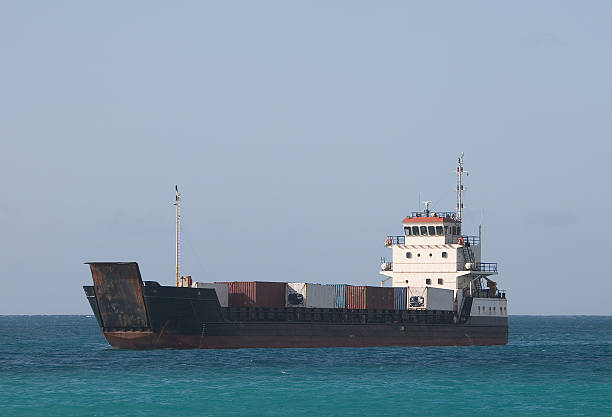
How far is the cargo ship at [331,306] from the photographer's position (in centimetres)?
6538

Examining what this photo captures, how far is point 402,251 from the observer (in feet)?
278

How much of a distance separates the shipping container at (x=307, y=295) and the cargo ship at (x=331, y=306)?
0.24 feet

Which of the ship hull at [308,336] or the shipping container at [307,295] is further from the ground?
the shipping container at [307,295]

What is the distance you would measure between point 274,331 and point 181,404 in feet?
79.2

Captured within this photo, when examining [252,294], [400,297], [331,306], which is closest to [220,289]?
[252,294]

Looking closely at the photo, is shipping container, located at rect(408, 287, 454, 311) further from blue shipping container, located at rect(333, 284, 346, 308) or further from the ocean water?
blue shipping container, located at rect(333, 284, 346, 308)

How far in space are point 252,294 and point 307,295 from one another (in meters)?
4.42

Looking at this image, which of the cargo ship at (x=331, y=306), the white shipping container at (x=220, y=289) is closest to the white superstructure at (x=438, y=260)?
the cargo ship at (x=331, y=306)

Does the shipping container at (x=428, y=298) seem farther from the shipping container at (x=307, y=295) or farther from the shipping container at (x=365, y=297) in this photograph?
the shipping container at (x=307, y=295)

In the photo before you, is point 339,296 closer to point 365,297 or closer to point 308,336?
point 365,297

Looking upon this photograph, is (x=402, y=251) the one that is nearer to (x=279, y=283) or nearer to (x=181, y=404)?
(x=279, y=283)

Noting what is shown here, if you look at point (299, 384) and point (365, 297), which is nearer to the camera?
point (299, 384)

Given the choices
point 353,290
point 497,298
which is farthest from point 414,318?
point 497,298

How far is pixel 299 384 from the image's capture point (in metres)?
53.4
